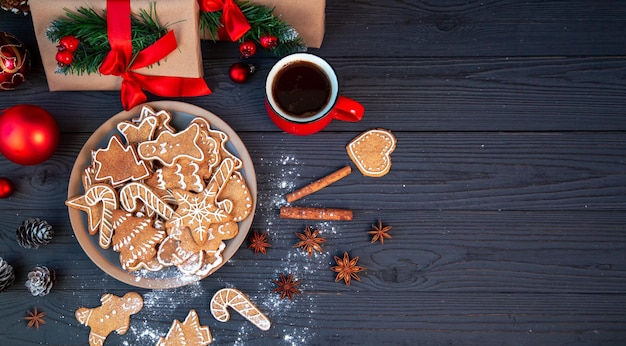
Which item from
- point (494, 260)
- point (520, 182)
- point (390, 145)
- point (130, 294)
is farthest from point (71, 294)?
point (520, 182)

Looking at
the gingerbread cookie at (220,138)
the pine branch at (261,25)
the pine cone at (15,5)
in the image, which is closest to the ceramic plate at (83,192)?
the gingerbread cookie at (220,138)

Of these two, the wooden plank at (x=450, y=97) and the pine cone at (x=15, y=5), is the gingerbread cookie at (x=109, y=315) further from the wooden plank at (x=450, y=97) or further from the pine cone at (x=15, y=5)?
the pine cone at (x=15, y=5)

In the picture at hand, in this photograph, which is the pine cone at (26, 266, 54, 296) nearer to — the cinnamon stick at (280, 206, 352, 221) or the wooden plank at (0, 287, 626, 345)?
the wooden plank at (0, 287, 626, 345)

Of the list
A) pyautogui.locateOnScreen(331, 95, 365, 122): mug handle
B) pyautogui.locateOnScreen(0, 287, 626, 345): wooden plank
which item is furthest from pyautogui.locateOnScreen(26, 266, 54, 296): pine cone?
pyautogui.locateOnScreen(331, 95, 365, 122): mug handle

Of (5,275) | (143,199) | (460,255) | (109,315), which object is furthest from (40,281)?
(460,255)

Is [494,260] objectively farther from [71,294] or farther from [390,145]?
[71,294]
